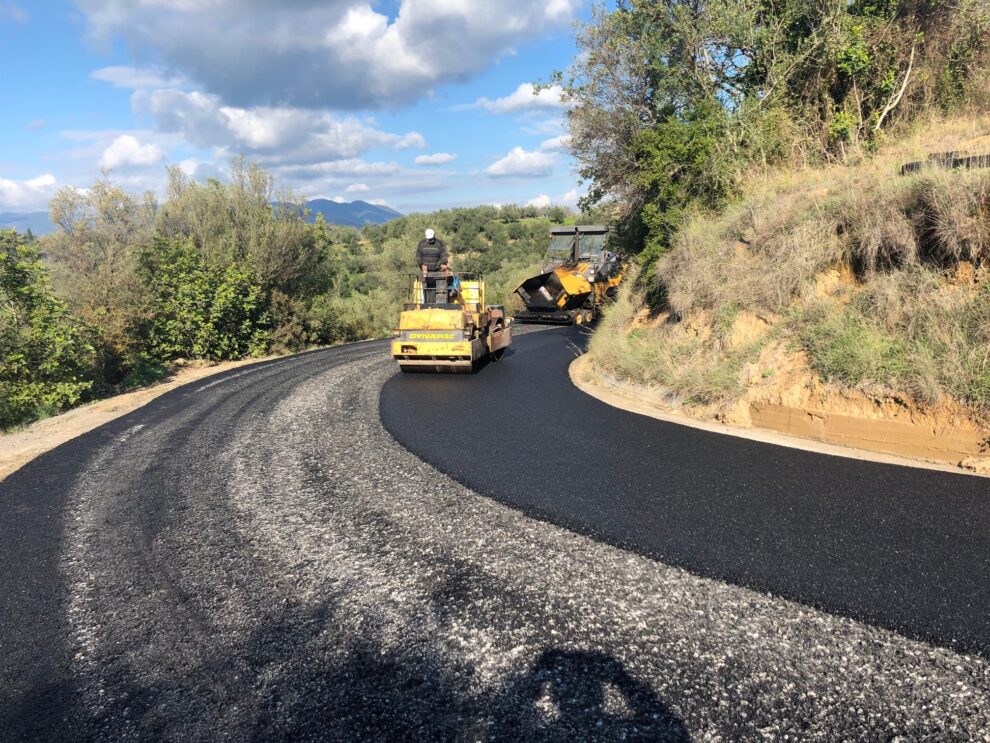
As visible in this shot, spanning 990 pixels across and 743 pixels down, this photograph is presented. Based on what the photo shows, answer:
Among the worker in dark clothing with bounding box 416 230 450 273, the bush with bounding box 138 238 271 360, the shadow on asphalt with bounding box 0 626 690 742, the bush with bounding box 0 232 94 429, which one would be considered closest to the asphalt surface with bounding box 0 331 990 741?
the shadow on asphalt with bounding box 0 626 690 742

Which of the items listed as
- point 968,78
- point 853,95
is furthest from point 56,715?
point 968,78

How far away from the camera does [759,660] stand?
3037mm

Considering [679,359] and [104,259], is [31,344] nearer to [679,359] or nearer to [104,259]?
[679,359]

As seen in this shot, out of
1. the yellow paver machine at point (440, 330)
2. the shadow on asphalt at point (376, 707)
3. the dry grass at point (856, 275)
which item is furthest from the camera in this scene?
the yellow paver machine at point (440, 330)

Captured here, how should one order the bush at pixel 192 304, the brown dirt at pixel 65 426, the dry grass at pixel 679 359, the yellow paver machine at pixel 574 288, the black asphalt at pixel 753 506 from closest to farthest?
the black asphalt at pixel 753 506, the brown dirt at pixel 65 426, the dry grass at pixel 679 359, the bush at pixel 192 304, the yellow paver machine at pixel 574 288

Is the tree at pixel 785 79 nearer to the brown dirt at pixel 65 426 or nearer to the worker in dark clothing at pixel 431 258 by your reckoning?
the worker in dark clothing at pixel 431 258

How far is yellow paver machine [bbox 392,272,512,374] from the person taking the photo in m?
11.4

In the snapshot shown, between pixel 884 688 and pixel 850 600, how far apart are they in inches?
29.9

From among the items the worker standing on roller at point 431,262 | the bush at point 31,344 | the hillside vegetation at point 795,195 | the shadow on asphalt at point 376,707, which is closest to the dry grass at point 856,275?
the hillside vegetation at point 795,195

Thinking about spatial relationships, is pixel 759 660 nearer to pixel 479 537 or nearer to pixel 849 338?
pixel 479 537

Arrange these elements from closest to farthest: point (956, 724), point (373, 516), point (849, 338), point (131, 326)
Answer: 1. point (956, 724)
2. point (373, 516)
3. point (849, 338)
4. point (131, 326)

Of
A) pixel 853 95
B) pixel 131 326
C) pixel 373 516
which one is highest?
pixel 853 95

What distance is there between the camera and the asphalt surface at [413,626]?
273 cm

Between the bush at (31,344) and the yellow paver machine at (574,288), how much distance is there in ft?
44.9
